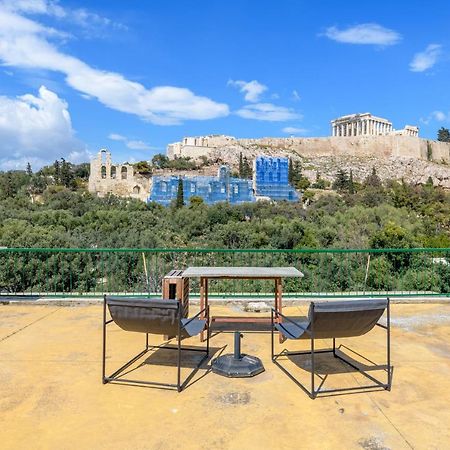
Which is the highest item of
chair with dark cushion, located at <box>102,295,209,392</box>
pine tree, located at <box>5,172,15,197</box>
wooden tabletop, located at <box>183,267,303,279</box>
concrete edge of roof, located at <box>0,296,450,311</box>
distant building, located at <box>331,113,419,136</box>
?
distant building, located at <box>331,113,419,136</box>

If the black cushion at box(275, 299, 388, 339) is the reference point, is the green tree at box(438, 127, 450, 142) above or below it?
above

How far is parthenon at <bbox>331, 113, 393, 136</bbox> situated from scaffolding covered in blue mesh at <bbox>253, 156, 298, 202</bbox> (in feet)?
117

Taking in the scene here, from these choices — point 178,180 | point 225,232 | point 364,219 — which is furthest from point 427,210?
point 178,180

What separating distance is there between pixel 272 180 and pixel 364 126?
4251cm

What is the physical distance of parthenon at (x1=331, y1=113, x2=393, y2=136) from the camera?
91350 millimetres

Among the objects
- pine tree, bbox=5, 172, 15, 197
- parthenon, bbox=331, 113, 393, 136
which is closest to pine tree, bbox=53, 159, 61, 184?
pine tree, bbox=5, 172, 15, 197

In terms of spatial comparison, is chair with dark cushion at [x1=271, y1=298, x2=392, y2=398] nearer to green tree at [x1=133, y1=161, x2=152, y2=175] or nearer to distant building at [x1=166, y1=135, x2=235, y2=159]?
green tree at [x1=133, y1=161, x2=152, y2=175]

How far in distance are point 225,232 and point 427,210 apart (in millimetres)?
25756

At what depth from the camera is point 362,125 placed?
9206 cm

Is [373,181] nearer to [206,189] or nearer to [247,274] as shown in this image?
[206,189]

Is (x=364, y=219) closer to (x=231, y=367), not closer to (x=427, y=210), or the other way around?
(x=427, y=210)

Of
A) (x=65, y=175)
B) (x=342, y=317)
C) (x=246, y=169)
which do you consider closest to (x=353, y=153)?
(x=246, y=169)

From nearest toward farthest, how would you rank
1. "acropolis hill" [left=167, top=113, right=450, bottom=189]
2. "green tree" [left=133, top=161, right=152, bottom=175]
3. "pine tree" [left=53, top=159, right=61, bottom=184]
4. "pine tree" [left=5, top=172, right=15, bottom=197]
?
"pine tree" [left=5, top=172, right=15, bottom=197] → "pine tree" [left=53, top=159, right=61, bottom=184] → "green tree" [left=133, top=161, right=152, bottom=175] → "acropolis hill" [left=167, top=113, right=450, bottom=189]

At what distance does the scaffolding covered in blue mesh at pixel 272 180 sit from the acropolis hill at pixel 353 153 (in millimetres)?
7385
